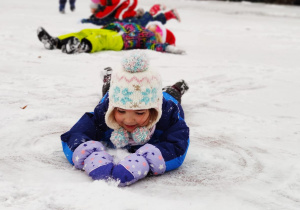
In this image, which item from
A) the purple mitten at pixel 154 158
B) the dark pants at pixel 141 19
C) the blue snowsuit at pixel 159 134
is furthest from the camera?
the dark pants at pixel 141 19

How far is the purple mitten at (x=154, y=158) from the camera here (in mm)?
2219

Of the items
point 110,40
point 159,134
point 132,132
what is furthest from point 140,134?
point 110,40

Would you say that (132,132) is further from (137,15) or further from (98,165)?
(137,15)

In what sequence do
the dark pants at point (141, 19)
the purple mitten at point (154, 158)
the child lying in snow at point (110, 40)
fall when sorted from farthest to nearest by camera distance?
1. the dark pants at point (141, 19)
2. the child lying in snow at point (110, 40)
3. the purple mitten at point (154, 158)

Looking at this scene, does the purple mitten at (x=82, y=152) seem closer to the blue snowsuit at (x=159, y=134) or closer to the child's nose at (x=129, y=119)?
the blue snowsuit at (x=159, y=134)

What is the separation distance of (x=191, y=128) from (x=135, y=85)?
0.89 meters

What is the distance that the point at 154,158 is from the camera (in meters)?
2.23

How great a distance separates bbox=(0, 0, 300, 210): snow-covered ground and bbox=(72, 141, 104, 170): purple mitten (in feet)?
0.16

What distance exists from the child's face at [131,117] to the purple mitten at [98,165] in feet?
0.76

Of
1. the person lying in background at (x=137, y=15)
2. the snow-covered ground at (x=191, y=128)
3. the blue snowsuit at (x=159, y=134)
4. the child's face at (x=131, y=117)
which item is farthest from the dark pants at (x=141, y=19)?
the child's face at (x=131, y=117)

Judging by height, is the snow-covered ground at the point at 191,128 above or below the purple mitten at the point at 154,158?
below

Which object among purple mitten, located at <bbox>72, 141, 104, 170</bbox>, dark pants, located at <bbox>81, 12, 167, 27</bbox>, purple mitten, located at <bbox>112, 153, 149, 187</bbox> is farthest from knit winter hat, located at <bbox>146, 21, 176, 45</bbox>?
purple mitten, located at <bbox>112, 153, 149, 187</bbox>

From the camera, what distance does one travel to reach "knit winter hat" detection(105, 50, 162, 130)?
2.29m

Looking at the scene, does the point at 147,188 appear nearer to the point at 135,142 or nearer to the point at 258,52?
the point at 135,142
